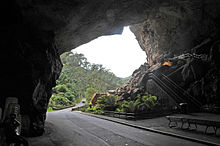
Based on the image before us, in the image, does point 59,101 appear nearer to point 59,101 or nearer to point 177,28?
point 59,101

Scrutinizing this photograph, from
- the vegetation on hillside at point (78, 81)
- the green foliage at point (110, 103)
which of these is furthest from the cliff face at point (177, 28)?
the vegetation on hillside at point (78, 81)

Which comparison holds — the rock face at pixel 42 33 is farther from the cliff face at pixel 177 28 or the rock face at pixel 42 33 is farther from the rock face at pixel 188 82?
the cliff face at pixel 177 28

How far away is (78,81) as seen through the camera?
232 feet

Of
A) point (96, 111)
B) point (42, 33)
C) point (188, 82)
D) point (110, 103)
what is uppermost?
point (42, 33)

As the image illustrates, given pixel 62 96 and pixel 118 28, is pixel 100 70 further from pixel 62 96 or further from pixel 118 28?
pixel 118 28

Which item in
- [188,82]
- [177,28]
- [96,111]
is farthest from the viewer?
[177,28]

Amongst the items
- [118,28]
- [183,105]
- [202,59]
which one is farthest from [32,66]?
[202,59]

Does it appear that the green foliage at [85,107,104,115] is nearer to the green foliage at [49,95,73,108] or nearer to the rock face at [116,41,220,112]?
the rock face at [116,41,220,112]

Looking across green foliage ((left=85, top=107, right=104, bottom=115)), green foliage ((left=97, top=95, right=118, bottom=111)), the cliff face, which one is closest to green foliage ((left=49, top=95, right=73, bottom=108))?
green foliage ((left=85, top=107, right=104, bottom=115))

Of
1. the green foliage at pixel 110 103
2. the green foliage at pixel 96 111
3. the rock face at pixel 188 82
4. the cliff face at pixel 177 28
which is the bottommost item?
the green foliage at pixel 96 111

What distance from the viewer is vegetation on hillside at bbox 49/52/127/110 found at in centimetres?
4647

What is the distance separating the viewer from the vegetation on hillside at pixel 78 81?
152ft

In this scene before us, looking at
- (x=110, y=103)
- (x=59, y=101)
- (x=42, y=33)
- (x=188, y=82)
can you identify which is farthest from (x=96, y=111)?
(x=59, y=101)

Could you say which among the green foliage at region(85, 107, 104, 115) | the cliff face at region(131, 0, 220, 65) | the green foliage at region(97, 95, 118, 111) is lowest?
the green foliage at region(85, 107, 104, 115)
